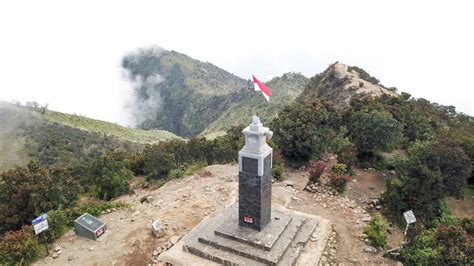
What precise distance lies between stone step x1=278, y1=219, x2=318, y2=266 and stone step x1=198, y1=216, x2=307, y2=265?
0.12 metres

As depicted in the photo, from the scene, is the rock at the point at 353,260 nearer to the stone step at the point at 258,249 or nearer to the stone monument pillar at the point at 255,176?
the stone step at the point at 258,249

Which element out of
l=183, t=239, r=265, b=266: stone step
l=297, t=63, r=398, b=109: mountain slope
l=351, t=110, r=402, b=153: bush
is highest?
l=297, t=63, r=398, b=109: mountain slope

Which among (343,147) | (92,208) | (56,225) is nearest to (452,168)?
(343,147)

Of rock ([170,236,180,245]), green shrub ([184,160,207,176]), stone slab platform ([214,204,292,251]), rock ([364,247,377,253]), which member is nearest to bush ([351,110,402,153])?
green shrub ([184,160,207,176])

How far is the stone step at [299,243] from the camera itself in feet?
34.1

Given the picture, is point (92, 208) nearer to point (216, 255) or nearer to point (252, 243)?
point (216, 255)

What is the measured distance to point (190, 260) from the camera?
421 inches

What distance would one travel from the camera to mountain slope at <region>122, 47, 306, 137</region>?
68562 millimetres

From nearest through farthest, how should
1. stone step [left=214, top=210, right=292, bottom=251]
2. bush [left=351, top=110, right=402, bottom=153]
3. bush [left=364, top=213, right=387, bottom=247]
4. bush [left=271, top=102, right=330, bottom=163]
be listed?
1. stone step [left=214, top=210, right=292, bottom=251]
2. bush [left=364, top=213, right=387, bottom=247]
3. bush [left=271, top=102, right=330, bottom=163]
4. bush [left=351, top=110, right=402, bottom=153]

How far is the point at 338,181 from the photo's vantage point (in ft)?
50.4

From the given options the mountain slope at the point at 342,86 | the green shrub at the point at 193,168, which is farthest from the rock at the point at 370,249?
the mountain slope at the point at 342,86

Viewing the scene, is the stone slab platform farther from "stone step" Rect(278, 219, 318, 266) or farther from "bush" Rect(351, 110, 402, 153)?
"bush" Rect(351, 110, 402, 153)

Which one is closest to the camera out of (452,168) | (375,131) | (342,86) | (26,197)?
(26,197)

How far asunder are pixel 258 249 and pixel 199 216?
348 cm
